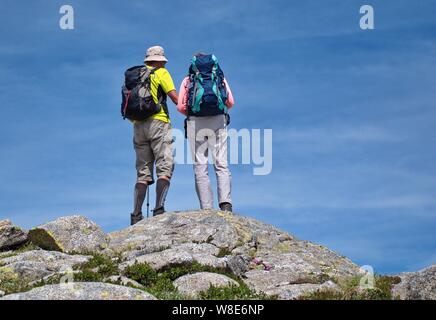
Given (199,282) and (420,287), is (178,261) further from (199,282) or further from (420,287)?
(420,287)

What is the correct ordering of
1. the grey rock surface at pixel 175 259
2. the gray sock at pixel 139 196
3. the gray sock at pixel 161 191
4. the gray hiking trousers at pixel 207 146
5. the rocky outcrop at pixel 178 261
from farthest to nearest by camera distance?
1. the gray sock at pixel 139 196
2. the gray sock at pixel 161 191
3. the gray hiking trousers at pixel 207 146
4. the grey rock surface at pixel 175 259
5. the rocky outcrop at pixel 178 261

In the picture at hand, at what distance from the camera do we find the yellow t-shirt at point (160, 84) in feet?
68.7

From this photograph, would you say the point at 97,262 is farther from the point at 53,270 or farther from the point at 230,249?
the point at 230,249

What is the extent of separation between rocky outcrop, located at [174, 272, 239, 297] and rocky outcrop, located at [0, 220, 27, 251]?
7.67 metres

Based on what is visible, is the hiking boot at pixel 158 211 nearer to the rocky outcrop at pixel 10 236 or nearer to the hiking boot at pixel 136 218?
the hiking boot at pixel 136 218

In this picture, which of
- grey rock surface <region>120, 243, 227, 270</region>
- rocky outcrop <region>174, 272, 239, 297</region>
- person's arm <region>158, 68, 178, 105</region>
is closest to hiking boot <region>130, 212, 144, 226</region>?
person's arm <region>158, 68, 178, 105</region>

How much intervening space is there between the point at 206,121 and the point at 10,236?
6522mm

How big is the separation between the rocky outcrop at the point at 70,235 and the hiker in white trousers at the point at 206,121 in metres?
3.20

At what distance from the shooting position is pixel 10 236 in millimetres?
21125

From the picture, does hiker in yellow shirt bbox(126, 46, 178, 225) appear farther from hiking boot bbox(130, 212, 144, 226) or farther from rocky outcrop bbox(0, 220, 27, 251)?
rocky outcrop bbox(0, 220, 27, 251)

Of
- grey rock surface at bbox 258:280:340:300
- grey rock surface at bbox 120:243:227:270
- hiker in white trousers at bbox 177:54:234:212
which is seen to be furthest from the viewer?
hiker in white trousers at bbox 177:54:234:212

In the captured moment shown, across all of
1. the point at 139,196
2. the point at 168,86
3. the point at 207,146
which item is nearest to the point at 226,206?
the point at 207,146

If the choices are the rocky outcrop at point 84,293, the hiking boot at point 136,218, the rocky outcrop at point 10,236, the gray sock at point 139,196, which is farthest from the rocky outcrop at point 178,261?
the hiking boot at point 136,218

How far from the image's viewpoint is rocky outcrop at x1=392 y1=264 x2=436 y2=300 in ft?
45.9
